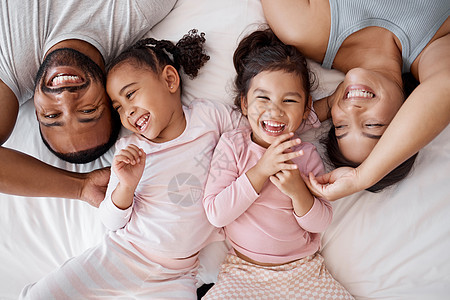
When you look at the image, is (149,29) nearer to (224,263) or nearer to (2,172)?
(2,172)

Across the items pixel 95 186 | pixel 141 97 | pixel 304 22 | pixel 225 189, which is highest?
pixel 304 22

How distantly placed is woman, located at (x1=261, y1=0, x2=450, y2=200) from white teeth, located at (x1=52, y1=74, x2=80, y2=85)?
30.3 inches

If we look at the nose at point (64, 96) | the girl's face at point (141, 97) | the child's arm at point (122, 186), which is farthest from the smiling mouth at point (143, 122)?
the nose at point (64, 96)

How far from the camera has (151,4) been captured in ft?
4.86

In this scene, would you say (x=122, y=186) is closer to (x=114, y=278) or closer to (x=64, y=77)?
(x=114, y=278)

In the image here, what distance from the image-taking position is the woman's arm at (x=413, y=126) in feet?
3.57

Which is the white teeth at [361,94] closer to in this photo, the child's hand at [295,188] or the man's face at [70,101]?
the child's hand at [295,188]

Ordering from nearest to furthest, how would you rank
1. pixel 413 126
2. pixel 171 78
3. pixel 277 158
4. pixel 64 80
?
pixel 413 126
pixel 277 158
pixel 64 80
pixel 171 78

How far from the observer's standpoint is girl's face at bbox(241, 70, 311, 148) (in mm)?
1237

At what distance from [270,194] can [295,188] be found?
0.12 m

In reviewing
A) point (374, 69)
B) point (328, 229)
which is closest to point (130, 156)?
point (328, 229)

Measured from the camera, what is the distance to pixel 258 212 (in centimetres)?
133

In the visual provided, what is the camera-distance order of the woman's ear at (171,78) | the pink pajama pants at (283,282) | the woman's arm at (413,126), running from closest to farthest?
the woman's arm at (413,126), the pink pajama pants at (283,282), the woman's ear at (171,78)

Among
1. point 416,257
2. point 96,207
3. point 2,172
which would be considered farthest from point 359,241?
point 2,172
